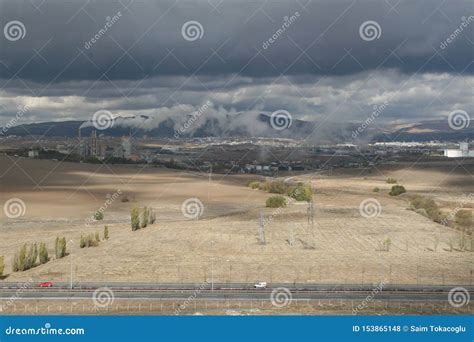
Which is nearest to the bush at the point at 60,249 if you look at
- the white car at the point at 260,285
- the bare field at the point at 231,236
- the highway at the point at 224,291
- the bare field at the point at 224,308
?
the bare field at the point at 231,236

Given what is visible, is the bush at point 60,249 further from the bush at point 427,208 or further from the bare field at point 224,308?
the bush at point 427,208

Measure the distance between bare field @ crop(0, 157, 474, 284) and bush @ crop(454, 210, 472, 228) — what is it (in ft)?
6.38

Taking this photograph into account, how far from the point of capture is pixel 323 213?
56.1 m

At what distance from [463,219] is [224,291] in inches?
1164

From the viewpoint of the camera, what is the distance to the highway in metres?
25.0

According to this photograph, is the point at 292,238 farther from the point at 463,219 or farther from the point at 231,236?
the point at 463,219

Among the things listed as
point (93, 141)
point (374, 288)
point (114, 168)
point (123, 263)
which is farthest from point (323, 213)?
point (93, 141)

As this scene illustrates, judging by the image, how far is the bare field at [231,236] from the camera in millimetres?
30875

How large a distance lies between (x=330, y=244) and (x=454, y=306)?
15900mm

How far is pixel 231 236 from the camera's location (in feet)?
138

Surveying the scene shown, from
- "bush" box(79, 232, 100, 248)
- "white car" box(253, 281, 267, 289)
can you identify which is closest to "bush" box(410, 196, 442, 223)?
"bush" box(79, 232, 100, 248)

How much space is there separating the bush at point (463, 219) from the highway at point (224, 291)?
2257 centimetres

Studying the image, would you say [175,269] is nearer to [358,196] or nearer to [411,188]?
[358,196]

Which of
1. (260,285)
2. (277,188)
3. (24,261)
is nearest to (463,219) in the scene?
(260,285)
